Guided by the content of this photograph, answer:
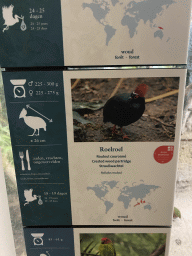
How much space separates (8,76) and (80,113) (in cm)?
28

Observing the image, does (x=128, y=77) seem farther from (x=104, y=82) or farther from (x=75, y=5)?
(x=75, y=5)

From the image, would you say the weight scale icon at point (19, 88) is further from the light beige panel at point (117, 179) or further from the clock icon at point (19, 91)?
the light beige panel at point (117, 179)

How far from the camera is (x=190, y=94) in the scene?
117 centimetres

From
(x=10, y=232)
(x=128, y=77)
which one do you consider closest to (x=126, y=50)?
(x=128, y=77)

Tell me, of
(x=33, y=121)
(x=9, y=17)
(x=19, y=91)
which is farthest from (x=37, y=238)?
(x=9, y=17)

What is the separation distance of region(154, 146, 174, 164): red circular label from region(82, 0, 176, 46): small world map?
0.37 metres

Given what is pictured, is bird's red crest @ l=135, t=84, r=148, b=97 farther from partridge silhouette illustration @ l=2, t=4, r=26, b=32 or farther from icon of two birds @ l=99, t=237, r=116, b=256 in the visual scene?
icon of two birds @ l=99, t=237, r=116, b=256

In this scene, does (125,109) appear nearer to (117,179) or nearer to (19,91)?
(117,179)

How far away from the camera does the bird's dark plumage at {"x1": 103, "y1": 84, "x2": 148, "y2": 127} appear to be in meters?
0.67

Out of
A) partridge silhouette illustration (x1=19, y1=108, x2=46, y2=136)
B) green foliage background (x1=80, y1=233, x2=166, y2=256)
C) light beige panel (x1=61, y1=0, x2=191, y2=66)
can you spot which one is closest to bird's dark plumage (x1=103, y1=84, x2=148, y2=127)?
light beige panel (x1=61, y1=0, x2=191, y2=66)

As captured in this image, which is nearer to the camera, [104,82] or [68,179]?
[104,82]

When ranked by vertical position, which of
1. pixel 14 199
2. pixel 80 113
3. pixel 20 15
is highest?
pixel 20 15

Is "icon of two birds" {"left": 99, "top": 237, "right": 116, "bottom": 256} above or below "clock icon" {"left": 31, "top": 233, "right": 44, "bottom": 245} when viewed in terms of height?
below

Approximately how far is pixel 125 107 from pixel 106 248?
2.01 feet
